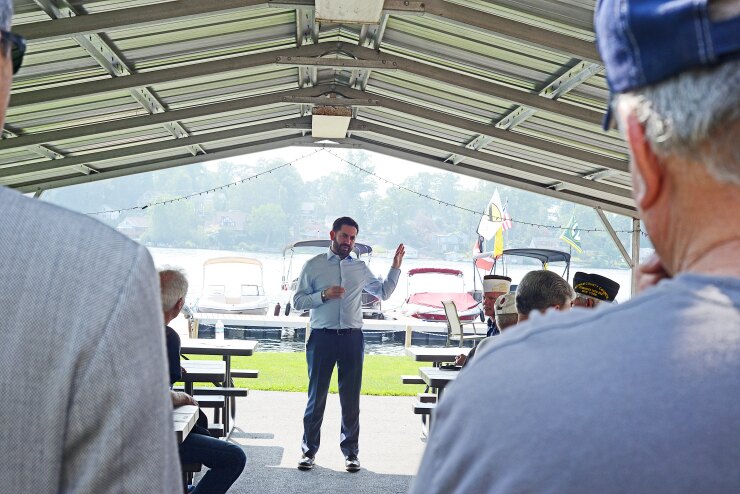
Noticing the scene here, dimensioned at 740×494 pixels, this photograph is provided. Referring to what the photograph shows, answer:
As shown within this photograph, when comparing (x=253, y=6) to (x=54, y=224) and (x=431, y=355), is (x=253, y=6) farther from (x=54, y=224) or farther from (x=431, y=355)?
(x=54, y=224)

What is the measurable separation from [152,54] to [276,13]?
1.10m

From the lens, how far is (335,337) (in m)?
6.42

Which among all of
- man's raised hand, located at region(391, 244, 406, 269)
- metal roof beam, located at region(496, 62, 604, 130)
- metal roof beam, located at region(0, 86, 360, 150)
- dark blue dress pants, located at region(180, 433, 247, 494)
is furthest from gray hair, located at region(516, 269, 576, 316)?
metal roof beam, located at region(0, 86, 360, 150)

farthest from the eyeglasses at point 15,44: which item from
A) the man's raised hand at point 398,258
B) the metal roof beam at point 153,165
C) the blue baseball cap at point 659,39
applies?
the metal roof beam at point 153,165

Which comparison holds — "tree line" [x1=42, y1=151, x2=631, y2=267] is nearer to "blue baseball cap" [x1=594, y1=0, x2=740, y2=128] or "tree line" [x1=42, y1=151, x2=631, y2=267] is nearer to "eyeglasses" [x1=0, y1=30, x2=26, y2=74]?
"eyeglasses" [x1=0, y1=30, x2=26, y2=74]

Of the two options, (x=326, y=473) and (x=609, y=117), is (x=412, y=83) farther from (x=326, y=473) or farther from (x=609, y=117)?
(x=609, y=117)

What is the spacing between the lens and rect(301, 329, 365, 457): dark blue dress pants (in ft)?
20.9

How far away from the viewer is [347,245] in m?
6.49

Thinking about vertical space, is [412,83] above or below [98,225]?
above

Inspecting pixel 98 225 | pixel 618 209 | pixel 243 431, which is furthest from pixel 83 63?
pixel 618 209

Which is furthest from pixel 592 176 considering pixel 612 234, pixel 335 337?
pixel 335 337

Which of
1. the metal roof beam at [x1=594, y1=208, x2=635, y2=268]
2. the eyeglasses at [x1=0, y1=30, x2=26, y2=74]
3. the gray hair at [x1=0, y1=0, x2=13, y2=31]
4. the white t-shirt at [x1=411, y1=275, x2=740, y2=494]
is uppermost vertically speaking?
the metal roof beam at [x1=594, y1=208, x2=635, y2=268]

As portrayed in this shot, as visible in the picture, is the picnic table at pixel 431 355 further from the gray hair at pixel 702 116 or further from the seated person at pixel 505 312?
the gray hair at pixel 702 116

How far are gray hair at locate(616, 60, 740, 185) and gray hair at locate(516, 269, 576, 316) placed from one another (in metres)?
3.33
